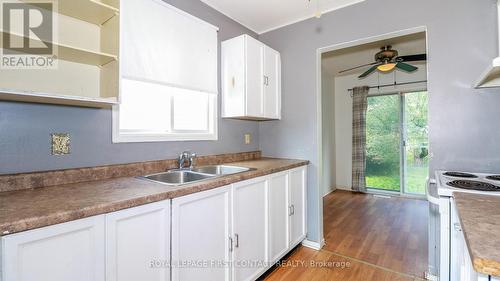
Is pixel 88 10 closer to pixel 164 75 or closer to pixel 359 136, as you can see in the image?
pixel 164 75

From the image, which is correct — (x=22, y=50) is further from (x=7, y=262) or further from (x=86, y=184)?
(x=7, y=262)

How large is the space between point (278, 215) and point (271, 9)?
2037 mm

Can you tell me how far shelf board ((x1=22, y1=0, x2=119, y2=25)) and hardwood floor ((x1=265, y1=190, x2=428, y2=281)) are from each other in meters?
2.23

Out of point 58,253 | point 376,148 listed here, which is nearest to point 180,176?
point 58,253

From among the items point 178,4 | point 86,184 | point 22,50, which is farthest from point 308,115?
point 22,50

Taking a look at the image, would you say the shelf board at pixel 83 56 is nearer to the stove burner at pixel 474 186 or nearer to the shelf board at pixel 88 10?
the shelf board at pixel 88 10

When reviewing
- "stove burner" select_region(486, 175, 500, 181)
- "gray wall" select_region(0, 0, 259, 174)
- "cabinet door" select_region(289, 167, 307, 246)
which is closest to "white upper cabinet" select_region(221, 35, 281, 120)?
"gray wall" select_region(0, 0, 259, 174)

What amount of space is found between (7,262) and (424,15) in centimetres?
288

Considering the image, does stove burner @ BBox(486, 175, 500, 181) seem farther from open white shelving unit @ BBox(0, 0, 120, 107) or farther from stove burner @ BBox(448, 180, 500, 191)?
open white shelving unit @ BBox(0, 0, 120, 107)

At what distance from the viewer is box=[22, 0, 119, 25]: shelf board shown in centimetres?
128

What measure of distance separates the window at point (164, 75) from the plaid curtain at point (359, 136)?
342cm

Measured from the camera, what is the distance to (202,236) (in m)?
1.35

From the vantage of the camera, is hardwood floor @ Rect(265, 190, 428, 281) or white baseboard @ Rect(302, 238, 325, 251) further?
white baseboard @ Rect(302, 238, 325, 251)

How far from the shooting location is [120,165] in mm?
1578
